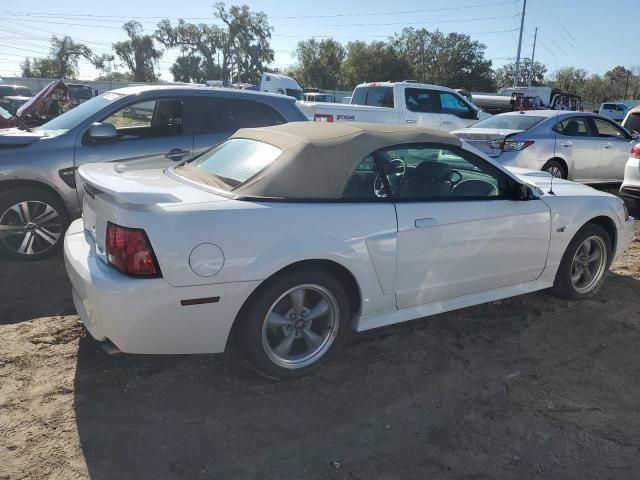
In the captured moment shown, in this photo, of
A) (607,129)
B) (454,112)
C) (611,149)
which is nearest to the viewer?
(611,149)

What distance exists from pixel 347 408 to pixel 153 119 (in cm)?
425

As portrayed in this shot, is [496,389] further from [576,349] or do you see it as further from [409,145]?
[409,145]

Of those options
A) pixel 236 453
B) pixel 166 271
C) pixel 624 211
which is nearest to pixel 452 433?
pixel 236 453

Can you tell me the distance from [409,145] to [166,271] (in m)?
1.84

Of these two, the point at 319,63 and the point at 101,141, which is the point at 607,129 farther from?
the point at 319,63

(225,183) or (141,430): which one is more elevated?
(225,183)

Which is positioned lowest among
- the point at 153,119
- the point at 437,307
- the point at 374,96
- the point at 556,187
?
the point at 437,307

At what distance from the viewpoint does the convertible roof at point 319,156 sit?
10.5 feet

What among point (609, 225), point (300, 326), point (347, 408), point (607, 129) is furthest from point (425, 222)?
point (607, 129)

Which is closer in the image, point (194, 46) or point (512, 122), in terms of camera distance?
point (512, 122)

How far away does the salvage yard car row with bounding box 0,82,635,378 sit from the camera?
2.87 m

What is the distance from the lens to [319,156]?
335 cm

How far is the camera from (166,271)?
281 centimetres

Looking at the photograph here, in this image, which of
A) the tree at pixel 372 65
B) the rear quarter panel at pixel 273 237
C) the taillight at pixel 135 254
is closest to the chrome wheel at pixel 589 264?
the rear quarter panel at pixel 273 237
